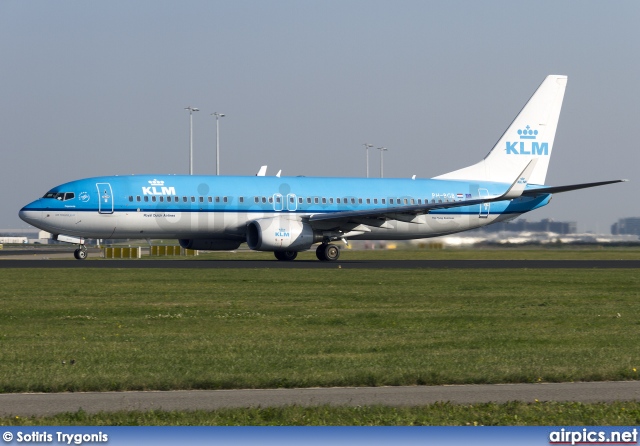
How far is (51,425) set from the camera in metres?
10.4

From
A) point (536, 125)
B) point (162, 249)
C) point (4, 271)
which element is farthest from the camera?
point (162, 249)

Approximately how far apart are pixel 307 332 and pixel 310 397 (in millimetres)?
7298

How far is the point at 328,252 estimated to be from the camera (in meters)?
51.6

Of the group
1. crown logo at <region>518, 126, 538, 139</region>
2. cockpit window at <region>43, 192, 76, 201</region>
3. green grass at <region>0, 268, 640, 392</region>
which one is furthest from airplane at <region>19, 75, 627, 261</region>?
green grass at <region>0, 268, 640, 392</region>

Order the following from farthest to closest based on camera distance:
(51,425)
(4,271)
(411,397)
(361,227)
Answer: (361,227)
(4,271)
(411,397)
(51,425)

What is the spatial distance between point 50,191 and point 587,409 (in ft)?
132

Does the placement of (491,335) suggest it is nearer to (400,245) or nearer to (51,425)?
(51,425)

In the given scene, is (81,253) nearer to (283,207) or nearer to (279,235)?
(283,207)

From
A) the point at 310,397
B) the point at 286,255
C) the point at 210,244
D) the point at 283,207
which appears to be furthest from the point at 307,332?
the point at 286,255

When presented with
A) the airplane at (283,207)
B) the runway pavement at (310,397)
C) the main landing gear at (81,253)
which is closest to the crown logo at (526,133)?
the airplane at (283,207)

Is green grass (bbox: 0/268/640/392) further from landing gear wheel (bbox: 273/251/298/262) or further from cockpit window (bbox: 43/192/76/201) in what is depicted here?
landing gear wheel (bbox: 273/251/298/262)

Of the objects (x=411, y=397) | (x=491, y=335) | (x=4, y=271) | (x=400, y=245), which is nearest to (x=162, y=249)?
(x=400, y=245)

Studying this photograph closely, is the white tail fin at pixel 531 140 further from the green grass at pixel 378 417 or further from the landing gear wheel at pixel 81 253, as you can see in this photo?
the green grass at pixel 378 417

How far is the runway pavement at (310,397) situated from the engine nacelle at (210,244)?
38055 millimetres
